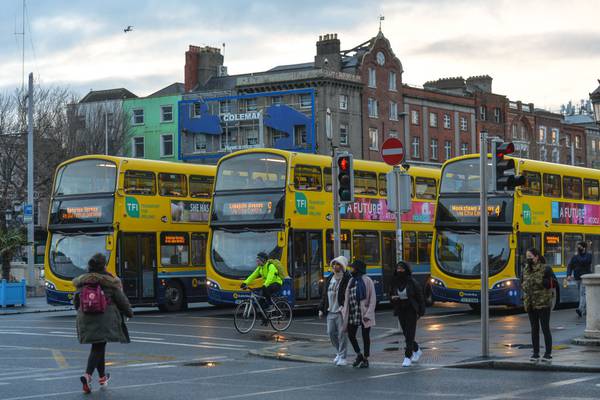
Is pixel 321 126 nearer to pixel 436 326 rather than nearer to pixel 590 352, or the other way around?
pixel 436 326

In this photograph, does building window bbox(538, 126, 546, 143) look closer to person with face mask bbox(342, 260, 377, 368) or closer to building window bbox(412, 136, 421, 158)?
building window bbox(412, 136, 421, 158)

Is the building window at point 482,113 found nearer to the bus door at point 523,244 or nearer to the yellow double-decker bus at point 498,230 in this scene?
the yellow double-decker bus at point 498,230

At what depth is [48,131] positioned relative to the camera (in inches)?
2729

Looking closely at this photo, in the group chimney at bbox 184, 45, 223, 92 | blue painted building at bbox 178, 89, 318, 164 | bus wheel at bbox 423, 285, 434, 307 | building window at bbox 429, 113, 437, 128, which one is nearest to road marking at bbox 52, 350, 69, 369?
bus wheel at bbox 423, 285, 434, 307

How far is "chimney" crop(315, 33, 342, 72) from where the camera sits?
8050 centimetres

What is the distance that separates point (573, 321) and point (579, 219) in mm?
7649

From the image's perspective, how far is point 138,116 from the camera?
85062 millimetres

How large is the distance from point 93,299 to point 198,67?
73443 mm

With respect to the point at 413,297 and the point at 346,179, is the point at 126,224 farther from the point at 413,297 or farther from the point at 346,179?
the point at 413,297

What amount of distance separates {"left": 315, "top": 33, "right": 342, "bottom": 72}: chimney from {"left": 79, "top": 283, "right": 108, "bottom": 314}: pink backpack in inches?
2626

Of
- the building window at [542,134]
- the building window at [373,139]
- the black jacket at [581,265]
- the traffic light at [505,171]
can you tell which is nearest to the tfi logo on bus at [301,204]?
the black jacket at [581,265]

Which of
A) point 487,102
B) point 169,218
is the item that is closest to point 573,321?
point 169,218

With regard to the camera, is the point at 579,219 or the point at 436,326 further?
the point at 579,219

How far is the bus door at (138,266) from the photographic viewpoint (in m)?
32.0
